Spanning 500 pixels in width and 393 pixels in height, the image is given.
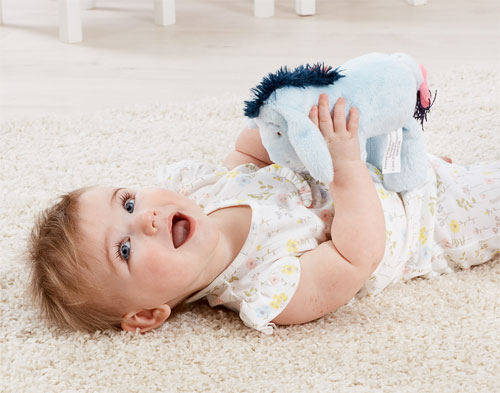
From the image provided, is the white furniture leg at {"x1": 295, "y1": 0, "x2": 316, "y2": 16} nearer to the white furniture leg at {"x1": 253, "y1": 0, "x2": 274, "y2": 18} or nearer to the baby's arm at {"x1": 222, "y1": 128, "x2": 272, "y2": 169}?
the white furniture leg at {"x1": 253, "y1": 0, "x2": 274, "y2": 18}

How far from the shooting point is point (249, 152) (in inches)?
50.9

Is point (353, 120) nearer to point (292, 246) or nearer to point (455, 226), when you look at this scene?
point (292, 246)

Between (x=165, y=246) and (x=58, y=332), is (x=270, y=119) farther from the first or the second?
(x=58, y=332)

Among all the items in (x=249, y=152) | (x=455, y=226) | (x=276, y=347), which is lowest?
(x=276, y=347)

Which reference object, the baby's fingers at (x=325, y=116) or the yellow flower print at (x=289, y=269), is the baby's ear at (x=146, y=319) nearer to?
the yellow flower print at (x=289, y=269)

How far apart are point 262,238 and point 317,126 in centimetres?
19

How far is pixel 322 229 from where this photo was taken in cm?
110

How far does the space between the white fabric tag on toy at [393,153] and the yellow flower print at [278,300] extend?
25 cm

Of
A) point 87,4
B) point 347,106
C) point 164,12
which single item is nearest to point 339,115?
point 347,106

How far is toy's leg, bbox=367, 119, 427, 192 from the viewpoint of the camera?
109 centimetres

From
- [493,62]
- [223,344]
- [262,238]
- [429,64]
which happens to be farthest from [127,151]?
[493,62]

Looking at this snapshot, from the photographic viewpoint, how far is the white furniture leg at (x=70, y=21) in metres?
2.46

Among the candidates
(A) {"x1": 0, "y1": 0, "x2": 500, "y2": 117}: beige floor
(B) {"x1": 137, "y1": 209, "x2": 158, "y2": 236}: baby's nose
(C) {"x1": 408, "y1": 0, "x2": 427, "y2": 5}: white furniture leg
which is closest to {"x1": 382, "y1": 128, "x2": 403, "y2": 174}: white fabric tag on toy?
(B) {"x1": 137, "y1": 209, "x2": 158, "y2": 236}: baby's nose

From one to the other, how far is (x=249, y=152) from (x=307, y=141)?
350mm
